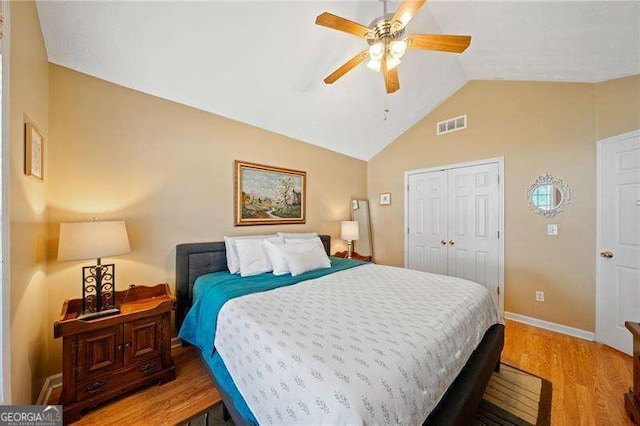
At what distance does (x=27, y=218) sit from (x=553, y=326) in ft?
16.1

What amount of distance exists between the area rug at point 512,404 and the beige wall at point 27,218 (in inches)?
42.2

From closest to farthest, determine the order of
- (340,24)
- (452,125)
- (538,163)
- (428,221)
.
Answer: (340,24) → (538,163) → (452,125) → (428,221)

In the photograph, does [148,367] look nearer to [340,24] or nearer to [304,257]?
[304,257]

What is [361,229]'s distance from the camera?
447 cm

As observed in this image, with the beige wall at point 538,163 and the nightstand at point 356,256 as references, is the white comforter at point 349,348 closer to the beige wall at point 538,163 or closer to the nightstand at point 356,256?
the beige wall at point 538,163

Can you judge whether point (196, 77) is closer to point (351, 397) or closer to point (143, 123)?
point (143, 123)

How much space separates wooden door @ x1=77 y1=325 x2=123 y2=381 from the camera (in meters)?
1.62

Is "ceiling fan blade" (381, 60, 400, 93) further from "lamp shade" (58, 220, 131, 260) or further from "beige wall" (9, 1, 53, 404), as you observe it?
"lamp shade" (58, 220, 131, 260)

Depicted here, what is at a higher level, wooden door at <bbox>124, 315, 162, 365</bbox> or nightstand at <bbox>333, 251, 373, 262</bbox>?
nightstand at <bbox>333, 251, 373, 262</bbox>

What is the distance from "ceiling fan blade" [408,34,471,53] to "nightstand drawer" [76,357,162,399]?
3.14m

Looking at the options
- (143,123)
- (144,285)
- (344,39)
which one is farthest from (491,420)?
(143,123)

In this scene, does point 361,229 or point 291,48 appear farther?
point 361,229

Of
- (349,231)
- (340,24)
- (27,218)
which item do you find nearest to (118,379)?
(27,218)

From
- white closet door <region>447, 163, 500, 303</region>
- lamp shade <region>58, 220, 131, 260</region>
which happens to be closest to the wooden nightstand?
lamp shade <region>58, 220, 131, 260</region>
